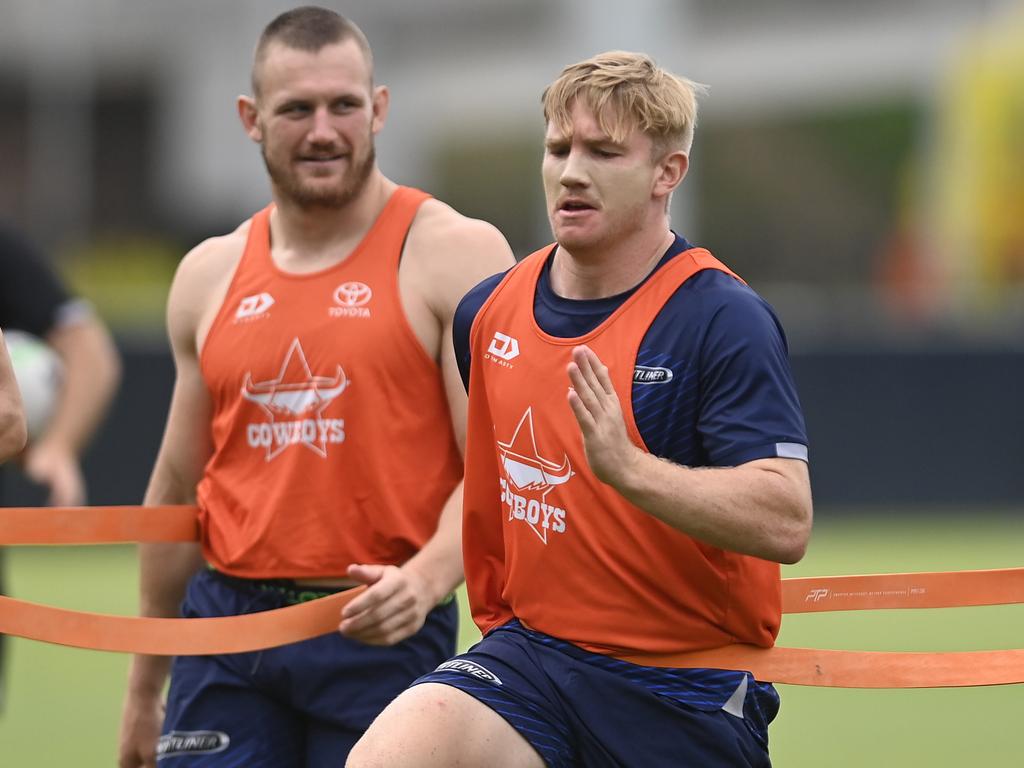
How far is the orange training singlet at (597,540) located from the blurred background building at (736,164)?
11.4 metres

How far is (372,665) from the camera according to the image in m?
4.81

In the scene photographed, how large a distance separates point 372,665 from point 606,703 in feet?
3.55

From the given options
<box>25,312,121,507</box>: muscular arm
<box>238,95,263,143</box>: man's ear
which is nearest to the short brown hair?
<box>238,95,263,143</box>: man's ear

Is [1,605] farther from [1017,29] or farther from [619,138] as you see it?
[1017,29]

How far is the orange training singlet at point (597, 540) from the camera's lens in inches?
154

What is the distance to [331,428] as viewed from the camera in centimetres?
485

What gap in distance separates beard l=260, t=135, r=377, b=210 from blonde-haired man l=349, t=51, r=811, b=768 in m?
0.98

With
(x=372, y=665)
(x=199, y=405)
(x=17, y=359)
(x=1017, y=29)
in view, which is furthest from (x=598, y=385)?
(x=1017, y=29)

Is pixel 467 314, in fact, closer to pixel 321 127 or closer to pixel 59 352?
pixel 321 127

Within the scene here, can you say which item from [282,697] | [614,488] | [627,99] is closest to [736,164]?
[282,697]

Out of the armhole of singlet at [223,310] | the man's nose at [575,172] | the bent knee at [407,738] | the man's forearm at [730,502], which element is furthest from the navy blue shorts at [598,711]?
the armhole of singlet at [223,310]

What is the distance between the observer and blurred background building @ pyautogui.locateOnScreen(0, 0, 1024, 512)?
16.0m

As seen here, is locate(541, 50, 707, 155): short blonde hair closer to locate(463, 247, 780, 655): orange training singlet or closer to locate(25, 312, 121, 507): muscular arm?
locate(463, 247, 780, 655): orange training singlet

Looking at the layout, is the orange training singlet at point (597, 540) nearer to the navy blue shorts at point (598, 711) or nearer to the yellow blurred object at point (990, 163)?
the navy blue shorts at point (598, 711)
